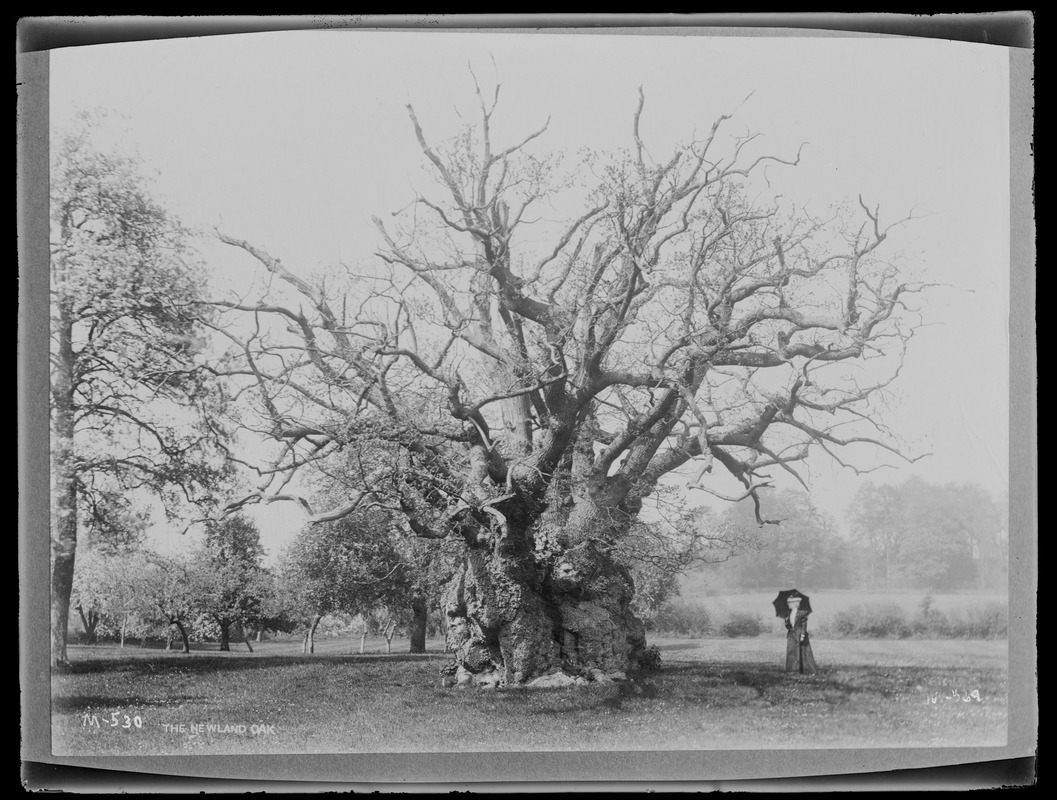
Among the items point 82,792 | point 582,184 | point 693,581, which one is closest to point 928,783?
point 693,581

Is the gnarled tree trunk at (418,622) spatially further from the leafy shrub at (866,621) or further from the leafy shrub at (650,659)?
the leafy shrub at (866,621)

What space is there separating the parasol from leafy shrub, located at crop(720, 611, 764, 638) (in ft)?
0.63

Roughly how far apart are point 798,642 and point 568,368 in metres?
3.16

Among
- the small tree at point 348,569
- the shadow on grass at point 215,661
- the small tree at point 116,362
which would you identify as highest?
the small tree at point 116,362

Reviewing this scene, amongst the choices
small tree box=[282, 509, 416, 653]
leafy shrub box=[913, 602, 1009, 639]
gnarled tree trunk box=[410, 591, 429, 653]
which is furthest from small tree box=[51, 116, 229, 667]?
leafy shrub box=[913, 602, 1009, 639]

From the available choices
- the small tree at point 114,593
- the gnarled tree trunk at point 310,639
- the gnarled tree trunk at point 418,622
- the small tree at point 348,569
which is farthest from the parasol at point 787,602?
the small tree at point 114,593

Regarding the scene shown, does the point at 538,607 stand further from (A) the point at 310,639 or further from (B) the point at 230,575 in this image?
(B) the point at 230,575

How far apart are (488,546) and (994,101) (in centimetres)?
601

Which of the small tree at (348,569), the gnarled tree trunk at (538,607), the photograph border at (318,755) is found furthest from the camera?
the gnarled tree trunk at (538,607)

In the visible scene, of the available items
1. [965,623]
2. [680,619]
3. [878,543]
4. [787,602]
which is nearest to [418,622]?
[680,619]

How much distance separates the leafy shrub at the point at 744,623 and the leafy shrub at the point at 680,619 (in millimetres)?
196

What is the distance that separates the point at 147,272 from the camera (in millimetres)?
8391

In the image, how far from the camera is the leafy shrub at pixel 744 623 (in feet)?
28.2

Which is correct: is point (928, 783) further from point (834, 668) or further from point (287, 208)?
point (287, 208)
